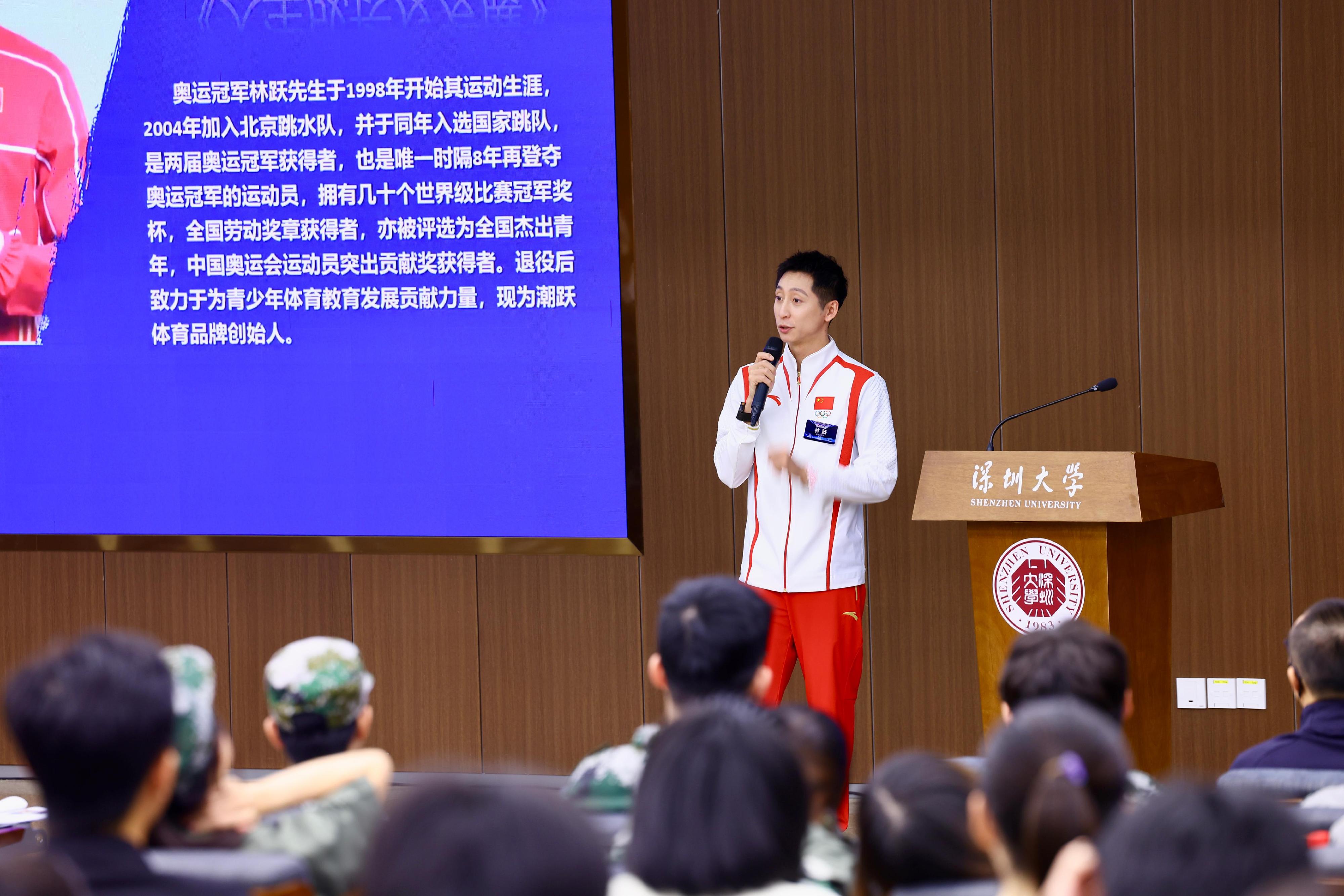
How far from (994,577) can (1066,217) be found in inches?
58.0

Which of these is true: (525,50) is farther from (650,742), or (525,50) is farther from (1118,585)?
(650,742)

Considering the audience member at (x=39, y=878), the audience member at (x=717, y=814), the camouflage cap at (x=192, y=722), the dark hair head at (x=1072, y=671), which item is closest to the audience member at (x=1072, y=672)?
the dark hair head at (x=1072, y=671)

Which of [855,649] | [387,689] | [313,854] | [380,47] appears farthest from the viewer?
[387,689]

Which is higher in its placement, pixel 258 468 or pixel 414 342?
pixel 414 342

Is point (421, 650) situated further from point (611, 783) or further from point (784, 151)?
point (611, 783)

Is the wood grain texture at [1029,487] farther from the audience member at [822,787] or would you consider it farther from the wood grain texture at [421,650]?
the wood grain texture at [421,650]

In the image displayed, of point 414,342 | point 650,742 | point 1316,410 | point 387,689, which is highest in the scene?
point 414,342

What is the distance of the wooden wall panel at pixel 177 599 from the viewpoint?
188 inches

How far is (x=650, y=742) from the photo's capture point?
1355mm

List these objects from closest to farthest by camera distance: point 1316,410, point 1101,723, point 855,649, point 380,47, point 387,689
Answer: point 1101,723, point 855,649, point 1316,410, point 380,47, point 387,689

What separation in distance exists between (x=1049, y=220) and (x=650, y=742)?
129 inches

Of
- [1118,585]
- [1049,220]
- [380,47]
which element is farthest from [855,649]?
[380,47]

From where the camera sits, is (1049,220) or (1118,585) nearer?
(1118,585)

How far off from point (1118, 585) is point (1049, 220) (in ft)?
4.93
